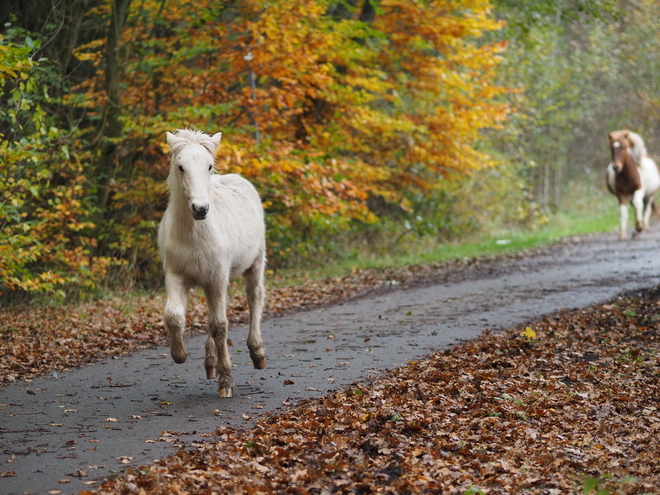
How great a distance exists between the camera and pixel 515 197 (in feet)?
82.5

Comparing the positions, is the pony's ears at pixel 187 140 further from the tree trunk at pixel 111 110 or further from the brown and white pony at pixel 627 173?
the brown and white pony at pixel 627 173

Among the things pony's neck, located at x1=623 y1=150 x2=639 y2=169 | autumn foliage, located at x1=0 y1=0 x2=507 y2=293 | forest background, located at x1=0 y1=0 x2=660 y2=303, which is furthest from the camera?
pony's neck, located at x1=623 y1=150 x2=639 y2=169

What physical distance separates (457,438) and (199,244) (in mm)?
2734

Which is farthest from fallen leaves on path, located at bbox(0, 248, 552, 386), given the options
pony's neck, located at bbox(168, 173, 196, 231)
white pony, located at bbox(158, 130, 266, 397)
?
pony's neck, located at bbox(168, 173, 196, 231)

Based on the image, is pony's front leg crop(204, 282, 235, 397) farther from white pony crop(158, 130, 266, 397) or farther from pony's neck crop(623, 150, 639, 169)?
pony's neck crop(623, 150, 639, 169)

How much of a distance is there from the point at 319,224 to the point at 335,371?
8385mm

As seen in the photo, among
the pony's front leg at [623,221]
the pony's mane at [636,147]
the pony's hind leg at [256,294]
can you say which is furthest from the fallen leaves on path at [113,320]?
the pony's mane at [636,147]

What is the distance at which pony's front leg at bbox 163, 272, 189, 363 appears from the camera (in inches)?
255

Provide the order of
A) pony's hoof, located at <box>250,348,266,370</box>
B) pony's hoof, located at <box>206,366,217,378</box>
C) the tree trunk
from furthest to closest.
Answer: the tree trunk < pony's hoof, located at <box>250,348,266,370</box> < pony's hoof, located at <box>206,366,217,378</box>

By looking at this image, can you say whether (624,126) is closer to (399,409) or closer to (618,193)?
(618,193)

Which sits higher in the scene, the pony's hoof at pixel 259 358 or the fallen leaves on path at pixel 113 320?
the pony's hoof at pixel 259 358

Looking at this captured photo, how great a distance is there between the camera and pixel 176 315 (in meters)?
6.47

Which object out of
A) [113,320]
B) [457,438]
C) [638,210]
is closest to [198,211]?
[457,438]

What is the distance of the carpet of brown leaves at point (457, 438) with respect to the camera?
4.56 meters
